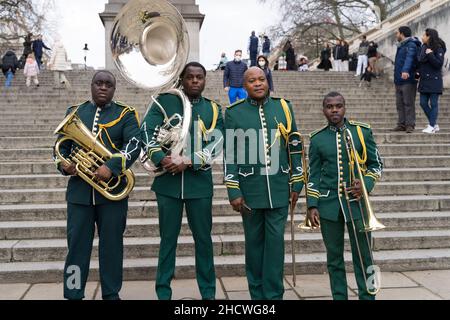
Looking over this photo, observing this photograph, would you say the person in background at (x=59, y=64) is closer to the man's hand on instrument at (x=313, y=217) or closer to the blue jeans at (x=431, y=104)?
the blue jeans at (x=431, y=104)

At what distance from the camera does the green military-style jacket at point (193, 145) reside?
14.0 feet

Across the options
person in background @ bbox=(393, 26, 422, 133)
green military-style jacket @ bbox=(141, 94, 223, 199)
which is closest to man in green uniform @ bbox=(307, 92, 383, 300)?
green military-style jacket @ bbox=(141, 94, 223, 199)

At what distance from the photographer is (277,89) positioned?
1509cm

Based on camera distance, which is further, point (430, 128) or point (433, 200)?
point (430, 128)

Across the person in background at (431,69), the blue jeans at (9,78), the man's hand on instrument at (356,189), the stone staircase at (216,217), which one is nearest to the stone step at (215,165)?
the stone staircase at (216,217)

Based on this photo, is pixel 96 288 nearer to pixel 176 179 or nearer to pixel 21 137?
pixel 176 179

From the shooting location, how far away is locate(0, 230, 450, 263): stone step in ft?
18.6

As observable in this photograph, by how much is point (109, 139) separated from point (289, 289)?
7.84 ft

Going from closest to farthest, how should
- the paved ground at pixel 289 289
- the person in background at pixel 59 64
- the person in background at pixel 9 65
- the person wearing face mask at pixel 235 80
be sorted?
the paved ground at pixel 289 289
the person wearing face mask at pixel 235 80
the person in background at pixel 59 64
the person in background at pixel 9 65

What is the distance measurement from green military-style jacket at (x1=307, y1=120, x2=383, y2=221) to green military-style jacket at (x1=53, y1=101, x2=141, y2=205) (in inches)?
62.6

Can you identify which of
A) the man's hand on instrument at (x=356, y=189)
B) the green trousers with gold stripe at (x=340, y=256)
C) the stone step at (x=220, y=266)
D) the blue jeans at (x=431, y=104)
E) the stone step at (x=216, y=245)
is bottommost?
the stone step at (x=220, y=266)

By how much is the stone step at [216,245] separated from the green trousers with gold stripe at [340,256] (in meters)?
1.68
